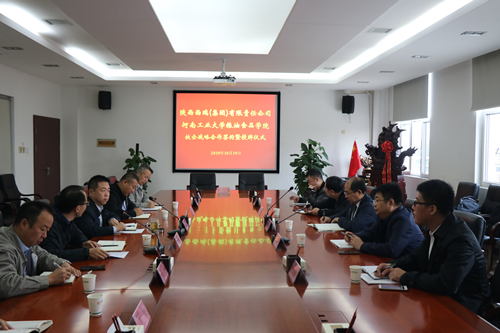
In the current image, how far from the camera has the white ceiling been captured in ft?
12.9

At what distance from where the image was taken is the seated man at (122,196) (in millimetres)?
4098

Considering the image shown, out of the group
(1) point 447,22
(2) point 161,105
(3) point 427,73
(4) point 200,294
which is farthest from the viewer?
(2) point 161,105

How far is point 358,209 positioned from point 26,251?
8.58ft

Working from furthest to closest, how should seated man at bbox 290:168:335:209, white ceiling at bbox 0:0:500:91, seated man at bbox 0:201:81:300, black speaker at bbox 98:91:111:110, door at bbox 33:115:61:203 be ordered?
black speaker at bbox 98:91:111:110
door at bbox 33:115:61:203
seated man at bbox 290:168:335:209
white ceiling at bbox 0:0:500:91
seated man at bbox 0:201:81:300

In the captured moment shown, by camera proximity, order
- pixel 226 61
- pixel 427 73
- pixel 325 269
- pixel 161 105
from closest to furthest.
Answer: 1. pixel 325 269
2. pixel 226 61
3. pixel 427 73
4. pixel 161 105

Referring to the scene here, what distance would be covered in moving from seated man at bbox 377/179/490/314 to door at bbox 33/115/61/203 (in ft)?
24.7

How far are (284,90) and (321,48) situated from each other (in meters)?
3.47

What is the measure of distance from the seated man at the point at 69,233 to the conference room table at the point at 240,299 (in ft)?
0.21

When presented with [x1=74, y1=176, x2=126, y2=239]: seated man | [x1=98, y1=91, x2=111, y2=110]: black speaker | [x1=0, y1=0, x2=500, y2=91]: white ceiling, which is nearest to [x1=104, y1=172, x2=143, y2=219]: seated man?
[x1=74, y1=176, x2=126, y2=239]: seated man

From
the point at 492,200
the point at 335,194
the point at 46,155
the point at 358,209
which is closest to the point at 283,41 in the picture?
the point at 335,194

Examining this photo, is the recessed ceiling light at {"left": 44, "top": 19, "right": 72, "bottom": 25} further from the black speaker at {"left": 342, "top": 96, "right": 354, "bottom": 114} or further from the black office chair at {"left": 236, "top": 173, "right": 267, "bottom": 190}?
the black speaker at {"left": 342, "top": 96, "right": 354, "bottom": 114}

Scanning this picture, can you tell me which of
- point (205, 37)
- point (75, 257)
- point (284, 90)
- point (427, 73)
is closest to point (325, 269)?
point (75, 257)

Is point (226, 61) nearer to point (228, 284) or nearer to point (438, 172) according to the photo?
point (438, 172)

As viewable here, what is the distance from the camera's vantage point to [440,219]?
211 centimetres
